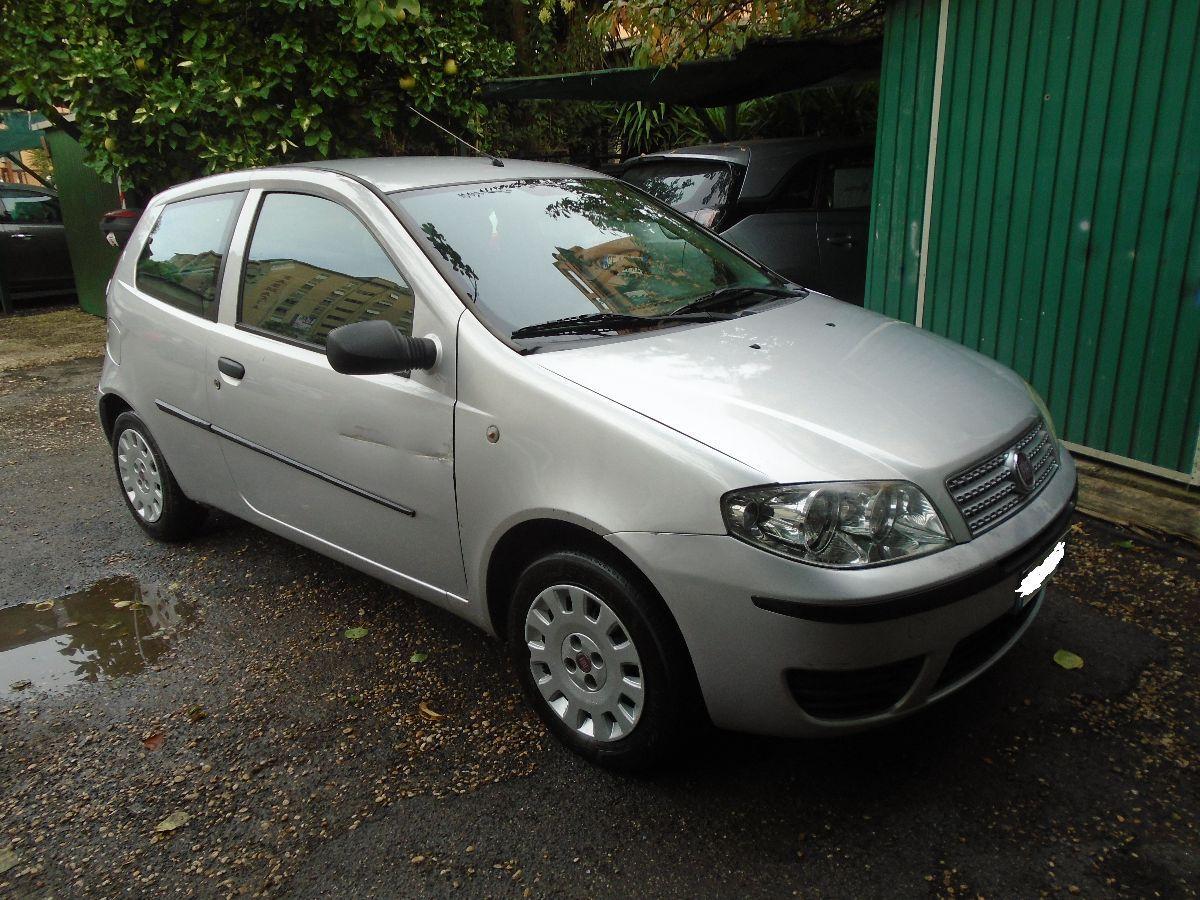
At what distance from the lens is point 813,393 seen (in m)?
2.61

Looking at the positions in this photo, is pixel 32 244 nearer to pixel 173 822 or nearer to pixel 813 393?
pixel 173 822

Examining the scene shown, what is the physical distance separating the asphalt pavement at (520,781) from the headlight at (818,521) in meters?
0.79

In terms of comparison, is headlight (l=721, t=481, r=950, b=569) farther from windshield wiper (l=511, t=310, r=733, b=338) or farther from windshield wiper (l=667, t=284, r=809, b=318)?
windshield wiper (l=667, t=284, r=809, b=318)

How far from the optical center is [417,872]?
243cm

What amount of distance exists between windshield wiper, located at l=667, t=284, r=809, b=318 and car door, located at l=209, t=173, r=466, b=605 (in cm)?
80

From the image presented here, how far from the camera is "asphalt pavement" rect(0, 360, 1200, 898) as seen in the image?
7.88ft

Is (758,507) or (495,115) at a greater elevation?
(495,115)

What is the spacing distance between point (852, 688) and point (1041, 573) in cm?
74

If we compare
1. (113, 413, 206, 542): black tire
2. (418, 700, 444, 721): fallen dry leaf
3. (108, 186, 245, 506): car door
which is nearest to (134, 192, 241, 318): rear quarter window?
(108, 186, 245, 506): car door

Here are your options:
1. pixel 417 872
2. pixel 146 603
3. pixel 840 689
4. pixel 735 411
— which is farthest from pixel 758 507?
pixel 146 603

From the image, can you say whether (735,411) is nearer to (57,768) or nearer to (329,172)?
(329,172)

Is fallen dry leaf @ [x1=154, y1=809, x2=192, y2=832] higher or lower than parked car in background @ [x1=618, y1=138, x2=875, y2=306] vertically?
lower

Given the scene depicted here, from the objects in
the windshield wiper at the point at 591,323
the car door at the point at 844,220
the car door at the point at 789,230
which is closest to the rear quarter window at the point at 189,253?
the windshield wiper at the point at 591,323

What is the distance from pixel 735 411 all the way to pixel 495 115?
6443 millimetres
